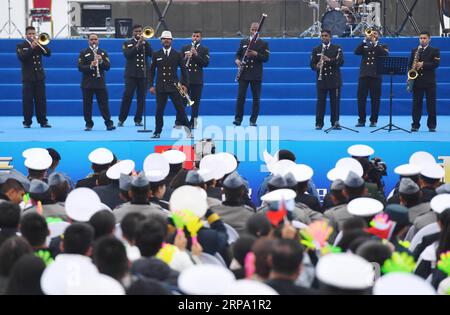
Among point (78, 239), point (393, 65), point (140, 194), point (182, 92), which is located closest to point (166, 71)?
point (182, 92)

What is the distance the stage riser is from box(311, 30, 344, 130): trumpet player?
267cm

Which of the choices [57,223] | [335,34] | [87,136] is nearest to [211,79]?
[335,34]

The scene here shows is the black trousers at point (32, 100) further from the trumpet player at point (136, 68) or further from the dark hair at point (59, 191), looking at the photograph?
the dark hair at point (59, 191)

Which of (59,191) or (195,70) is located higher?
(195,70)

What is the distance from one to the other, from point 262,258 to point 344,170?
379cm

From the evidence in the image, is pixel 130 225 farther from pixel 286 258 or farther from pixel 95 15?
pixel 95 15

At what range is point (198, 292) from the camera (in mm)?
4098

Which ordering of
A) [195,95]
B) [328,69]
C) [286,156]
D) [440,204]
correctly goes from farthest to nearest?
[195,95] → [328,69] → [286,156] → [440,204]

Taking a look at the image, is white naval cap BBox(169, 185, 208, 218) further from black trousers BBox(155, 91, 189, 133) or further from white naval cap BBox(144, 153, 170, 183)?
black trousers BBox(155, 91, 189, 133)

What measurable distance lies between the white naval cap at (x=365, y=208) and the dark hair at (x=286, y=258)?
6.08ft

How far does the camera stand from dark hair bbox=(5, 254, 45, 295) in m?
4.36

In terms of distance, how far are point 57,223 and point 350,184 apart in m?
2.39

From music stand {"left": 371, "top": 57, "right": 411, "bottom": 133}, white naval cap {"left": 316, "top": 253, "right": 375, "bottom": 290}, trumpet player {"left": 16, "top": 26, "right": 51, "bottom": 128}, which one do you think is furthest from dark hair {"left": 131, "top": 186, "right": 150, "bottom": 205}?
trumpet player {"left": 16, "top": 26, "right": 51, "bottom": 128}

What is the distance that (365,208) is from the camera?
620cm
